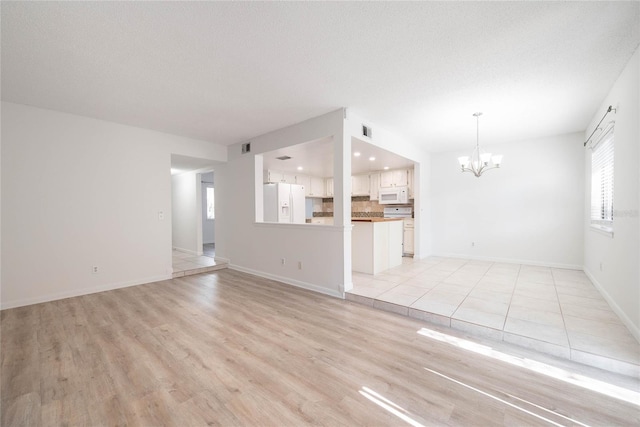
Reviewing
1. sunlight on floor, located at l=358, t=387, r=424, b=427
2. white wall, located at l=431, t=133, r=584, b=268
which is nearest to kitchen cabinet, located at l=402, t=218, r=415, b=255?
white wall, located at l=431, t=133, r=584, b=268

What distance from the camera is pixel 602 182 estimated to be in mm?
3598

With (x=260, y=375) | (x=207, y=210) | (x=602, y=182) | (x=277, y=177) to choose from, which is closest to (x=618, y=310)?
(x=602, y=182)

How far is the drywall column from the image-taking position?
141 inches

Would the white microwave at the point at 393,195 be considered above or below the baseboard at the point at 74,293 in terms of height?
above

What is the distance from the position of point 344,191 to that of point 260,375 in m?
2.44

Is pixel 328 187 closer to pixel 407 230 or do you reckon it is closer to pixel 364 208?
pixel 364 208

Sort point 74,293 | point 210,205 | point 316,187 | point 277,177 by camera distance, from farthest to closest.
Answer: point 210,205
point 316,187
point 277,177
point 74,293

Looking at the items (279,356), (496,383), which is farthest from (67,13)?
(496,383)

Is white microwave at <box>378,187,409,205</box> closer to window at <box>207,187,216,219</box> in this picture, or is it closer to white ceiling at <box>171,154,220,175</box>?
white ceiling at <box>171,154,220,175</box>

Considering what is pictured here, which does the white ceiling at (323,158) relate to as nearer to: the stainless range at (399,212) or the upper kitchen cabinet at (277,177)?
the upper kitchen cabinet at (277,177)

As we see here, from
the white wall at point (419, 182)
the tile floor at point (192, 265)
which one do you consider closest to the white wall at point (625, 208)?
the white wall at point (419, 182)

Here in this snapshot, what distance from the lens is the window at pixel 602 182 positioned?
10.6ft

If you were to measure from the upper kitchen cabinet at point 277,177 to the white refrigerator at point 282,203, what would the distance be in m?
0.86

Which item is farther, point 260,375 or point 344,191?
point 344,191
